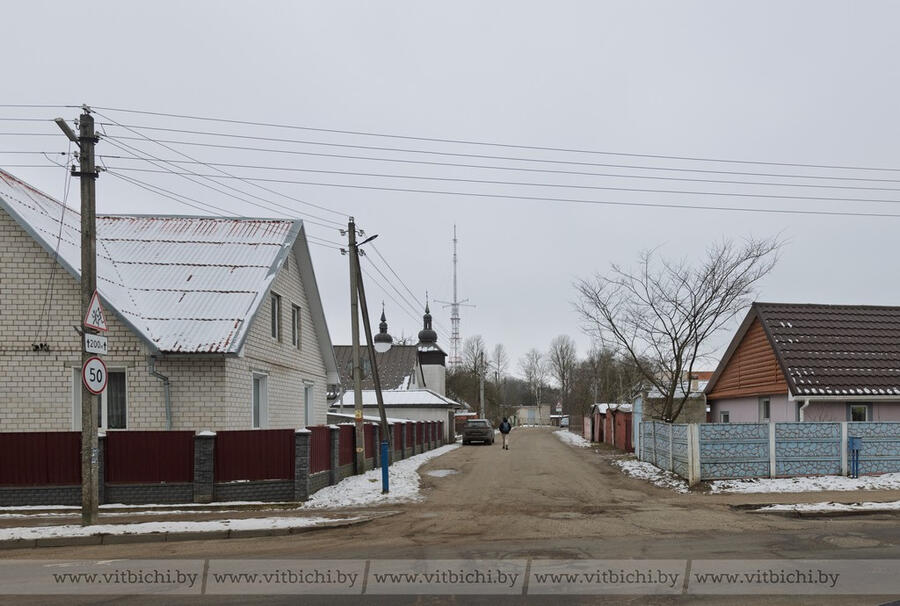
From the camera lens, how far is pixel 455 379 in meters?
92.1

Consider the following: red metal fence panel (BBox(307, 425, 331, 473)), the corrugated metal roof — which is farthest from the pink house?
the corrugated metal roof

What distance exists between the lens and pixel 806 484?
55.9ft

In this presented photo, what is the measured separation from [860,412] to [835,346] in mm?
2068

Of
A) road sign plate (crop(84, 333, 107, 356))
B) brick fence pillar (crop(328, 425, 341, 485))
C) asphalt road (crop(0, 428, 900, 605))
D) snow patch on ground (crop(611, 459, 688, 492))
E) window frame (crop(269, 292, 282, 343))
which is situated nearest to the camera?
asphalt road (crop(0, 428, 900, 605))

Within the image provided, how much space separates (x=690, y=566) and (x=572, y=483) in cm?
1058

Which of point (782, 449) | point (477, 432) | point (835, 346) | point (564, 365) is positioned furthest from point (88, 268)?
point (564, 365)

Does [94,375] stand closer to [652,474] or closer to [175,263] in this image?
[175,263]

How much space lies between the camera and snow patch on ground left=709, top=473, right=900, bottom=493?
16.8 m

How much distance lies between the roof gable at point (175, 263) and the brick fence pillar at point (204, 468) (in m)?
2.01

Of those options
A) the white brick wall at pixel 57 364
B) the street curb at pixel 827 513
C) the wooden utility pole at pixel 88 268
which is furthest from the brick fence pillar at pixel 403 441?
the wooden utility pole at pixel 88 268

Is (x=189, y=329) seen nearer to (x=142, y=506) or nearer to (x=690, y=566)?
(x=142, y=506)

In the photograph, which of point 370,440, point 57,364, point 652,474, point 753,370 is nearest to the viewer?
point 57,364

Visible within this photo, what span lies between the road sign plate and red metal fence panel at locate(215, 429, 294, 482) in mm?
3607

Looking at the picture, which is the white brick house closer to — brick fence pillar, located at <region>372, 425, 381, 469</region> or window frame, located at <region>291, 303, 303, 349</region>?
window frame, located at <region>291, 303, 303, 349</region>
